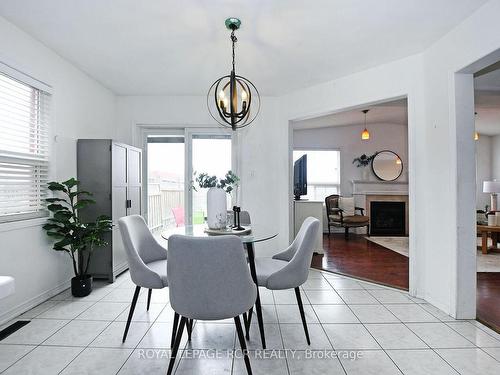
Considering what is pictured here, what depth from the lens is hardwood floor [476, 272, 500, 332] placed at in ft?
7.91

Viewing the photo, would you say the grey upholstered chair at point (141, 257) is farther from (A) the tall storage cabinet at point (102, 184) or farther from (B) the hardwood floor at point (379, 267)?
(B) the hardwood floor at point (379, 267)

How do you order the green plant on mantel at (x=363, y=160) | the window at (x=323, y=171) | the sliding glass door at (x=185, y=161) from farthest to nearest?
the window at (x=323, y=171) < the green plant on mantel at (x=363, y=160) < the sliding glass door at (x=185, y=161)

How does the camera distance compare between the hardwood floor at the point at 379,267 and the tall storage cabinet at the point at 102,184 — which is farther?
the tall storage cabinet at the point at 102,184

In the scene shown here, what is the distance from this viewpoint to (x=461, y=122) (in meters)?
2.43

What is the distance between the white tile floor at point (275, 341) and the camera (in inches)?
70.4

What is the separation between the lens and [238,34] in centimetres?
257

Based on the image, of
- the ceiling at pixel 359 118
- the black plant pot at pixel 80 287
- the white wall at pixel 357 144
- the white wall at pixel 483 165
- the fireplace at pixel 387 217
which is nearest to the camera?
the black plant pot at pixel 80 287

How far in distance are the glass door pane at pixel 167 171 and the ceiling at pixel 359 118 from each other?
244 centimetres

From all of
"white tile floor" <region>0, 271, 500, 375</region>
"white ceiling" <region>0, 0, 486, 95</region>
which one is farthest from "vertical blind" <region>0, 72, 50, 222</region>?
"white tile floor" <region>0, 271, 500, 375</region>

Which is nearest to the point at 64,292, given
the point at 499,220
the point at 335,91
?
the point at 335,91

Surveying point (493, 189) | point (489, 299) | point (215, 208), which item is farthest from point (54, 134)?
point (493, 189)

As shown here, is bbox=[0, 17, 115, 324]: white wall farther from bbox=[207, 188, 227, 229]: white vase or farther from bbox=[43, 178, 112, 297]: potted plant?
bbox=[207, 188, 227, 229]: white vase

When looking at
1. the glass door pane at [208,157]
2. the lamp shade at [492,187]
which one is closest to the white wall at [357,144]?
the lamp shade at [492,187]

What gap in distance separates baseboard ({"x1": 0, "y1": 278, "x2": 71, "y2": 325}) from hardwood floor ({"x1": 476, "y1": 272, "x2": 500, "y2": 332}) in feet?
13.0
